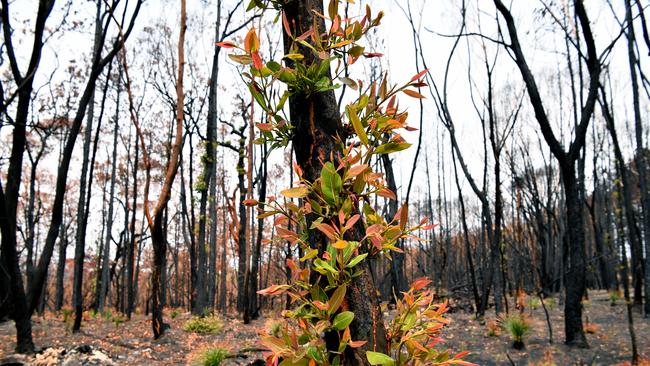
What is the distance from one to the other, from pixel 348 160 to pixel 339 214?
13 cm

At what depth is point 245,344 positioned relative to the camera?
6988mm

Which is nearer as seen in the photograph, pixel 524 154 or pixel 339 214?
pixel 339 214

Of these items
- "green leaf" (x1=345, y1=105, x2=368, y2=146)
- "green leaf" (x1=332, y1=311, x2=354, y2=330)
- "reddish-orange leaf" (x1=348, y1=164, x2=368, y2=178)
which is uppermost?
"green leaf" (x1=345, y1=105, x2=368, y2=146)

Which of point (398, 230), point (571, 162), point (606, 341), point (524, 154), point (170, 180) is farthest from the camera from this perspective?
point (524, 154)

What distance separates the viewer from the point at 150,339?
23.1ft

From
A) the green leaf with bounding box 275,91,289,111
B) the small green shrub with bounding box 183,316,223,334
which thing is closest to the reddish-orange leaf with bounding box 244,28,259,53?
the green leaf with bounding box 275,91,289,111

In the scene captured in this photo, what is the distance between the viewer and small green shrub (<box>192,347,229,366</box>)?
484cm

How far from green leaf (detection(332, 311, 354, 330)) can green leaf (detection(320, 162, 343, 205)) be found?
240 mm

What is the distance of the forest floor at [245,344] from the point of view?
5.22m

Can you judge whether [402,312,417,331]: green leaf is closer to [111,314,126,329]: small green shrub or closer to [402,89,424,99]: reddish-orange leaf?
[402,89,424,99]: reddish-orange leaf

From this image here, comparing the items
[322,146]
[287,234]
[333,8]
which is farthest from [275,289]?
[333,8]

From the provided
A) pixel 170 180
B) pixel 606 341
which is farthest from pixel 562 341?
pixel 170 180

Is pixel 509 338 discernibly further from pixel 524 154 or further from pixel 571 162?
pixel 524 154

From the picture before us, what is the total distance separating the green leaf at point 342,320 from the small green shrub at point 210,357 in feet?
15.3
